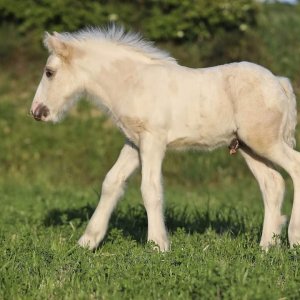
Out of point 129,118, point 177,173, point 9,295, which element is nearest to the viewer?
point 9,295

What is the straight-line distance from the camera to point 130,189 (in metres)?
14.6

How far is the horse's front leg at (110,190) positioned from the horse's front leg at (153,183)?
0.52 m

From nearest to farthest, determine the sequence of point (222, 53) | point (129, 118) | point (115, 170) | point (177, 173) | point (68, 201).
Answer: point (129, 118)
point (115, 170)
point (68, 201)
point (177, 173)
point (222, 53)

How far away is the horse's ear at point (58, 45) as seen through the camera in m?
7.79

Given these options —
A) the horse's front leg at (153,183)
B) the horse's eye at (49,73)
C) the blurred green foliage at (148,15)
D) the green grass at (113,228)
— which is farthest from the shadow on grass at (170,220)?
the blurred green foliage at (148,15)

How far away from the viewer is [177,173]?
15.8m

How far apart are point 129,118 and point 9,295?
246 centimetres

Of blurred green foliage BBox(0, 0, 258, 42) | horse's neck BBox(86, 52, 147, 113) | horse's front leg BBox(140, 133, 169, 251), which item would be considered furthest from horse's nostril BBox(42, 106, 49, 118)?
blurred green foliage BBox(0, 0, 258, 42)

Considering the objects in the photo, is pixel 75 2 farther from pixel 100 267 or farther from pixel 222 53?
pixel 100 267

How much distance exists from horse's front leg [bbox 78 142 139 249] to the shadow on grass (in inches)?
21.3

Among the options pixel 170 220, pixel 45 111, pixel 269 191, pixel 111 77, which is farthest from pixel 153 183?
pixel 170 220

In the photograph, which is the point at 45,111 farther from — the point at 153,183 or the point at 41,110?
the point at 153,183

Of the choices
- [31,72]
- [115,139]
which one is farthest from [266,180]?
[31,72]

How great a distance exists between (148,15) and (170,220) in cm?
1002
